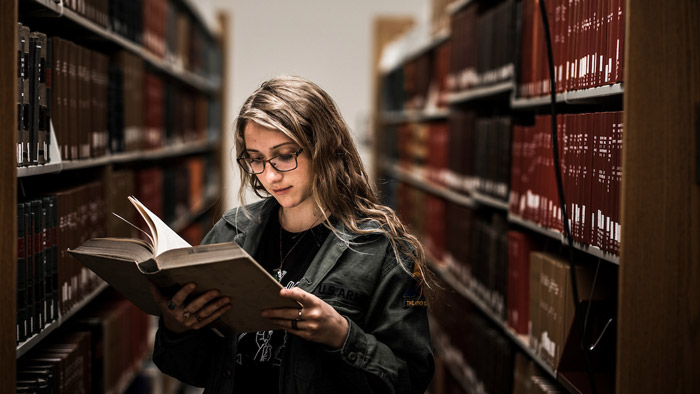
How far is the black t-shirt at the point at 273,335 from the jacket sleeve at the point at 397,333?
0.18m

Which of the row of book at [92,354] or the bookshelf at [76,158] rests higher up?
the bookshelf at [76,158]

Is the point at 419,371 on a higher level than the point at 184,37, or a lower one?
lower

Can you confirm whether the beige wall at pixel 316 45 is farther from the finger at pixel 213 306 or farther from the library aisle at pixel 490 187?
the finger at pixel 213 306

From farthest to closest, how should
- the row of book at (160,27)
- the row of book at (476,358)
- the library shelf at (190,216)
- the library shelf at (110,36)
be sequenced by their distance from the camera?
the library shelf at (190,216) < the row of book at (160,27) < the row of book at (476,358) < the library shelf at (110,36)

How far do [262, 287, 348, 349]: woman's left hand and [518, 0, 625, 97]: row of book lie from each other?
83 centimetres

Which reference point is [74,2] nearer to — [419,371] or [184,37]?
[419,371]

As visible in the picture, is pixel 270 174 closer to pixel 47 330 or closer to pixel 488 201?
pixel 47 330

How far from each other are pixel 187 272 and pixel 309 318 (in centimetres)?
25

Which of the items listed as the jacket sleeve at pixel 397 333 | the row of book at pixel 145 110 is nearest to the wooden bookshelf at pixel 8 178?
the jacket sleeve at pixel 397 333

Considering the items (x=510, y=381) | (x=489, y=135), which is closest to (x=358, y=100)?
(x=489, y=135)

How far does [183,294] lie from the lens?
132 centimetres

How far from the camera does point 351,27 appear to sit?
6.85 metres

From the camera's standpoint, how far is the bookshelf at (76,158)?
55.6 inches

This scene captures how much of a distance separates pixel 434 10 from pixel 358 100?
112 inches
